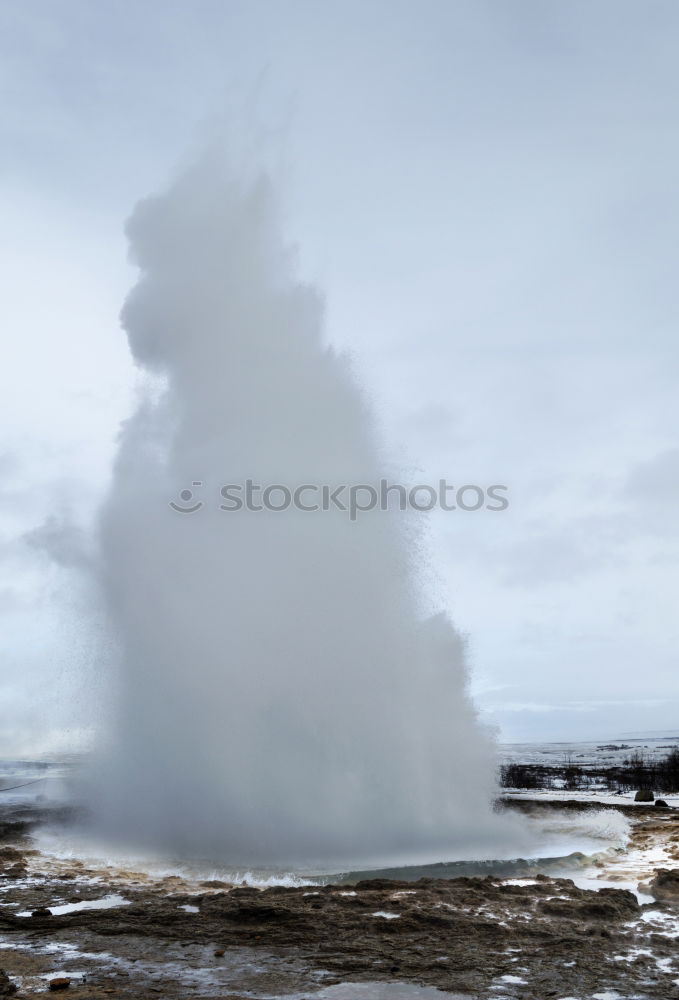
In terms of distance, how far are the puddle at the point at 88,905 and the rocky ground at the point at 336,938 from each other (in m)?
0.07

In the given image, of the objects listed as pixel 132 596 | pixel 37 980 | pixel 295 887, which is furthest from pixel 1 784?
pixel 37 980

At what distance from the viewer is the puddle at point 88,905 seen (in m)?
10.7

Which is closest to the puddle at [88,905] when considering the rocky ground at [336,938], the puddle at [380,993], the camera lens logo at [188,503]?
the rocky ground at [336,938]

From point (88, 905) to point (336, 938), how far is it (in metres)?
4.31

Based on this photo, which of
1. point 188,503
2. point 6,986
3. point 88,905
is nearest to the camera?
point 6,986

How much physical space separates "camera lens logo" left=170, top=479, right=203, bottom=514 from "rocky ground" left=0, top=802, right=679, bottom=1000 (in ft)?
30.4

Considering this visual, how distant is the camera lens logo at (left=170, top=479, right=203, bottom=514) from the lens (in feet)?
64.9

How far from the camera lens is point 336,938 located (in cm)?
913

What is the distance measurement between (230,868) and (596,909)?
7016 millimetres

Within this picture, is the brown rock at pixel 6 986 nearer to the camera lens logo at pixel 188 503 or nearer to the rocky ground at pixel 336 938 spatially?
the rocky ground at pixel 336 938

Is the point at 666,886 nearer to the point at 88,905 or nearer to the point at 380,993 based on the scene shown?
the point at 380,993

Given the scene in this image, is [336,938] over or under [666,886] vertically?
over

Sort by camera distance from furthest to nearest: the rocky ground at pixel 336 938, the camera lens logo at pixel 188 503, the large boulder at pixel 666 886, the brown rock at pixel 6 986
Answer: the camera lens logo at pixel 188 503 < the large boulder at pixel 666 886 < the rocky ground at pixel 336 938 < the brown rock at pixel 6 986

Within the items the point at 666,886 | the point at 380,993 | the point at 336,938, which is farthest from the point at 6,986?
the point at 666,886
